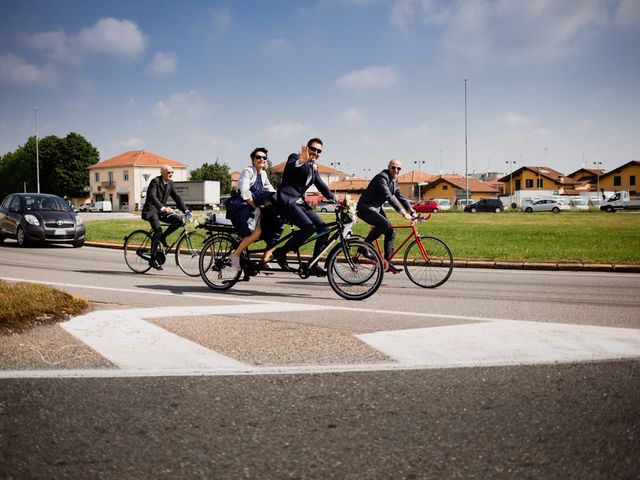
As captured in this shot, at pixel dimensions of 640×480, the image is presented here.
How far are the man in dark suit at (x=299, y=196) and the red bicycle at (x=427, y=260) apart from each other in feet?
Result: 5.65

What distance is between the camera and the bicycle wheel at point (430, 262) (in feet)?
30.1

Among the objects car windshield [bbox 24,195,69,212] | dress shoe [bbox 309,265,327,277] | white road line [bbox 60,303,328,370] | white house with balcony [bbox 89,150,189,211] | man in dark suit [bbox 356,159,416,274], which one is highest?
white house with balcony [bbox 89,150,189,211]

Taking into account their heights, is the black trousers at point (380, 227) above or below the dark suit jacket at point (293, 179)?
below

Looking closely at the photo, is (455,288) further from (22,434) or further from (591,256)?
(22,434)

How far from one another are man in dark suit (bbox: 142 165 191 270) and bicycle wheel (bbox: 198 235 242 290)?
2.31 meters

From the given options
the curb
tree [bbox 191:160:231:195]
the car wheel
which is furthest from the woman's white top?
tree [bbox 191:160:231:195]

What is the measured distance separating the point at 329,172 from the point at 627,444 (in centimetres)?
13788

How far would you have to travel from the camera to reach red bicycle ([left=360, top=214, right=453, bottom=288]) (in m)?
9.20

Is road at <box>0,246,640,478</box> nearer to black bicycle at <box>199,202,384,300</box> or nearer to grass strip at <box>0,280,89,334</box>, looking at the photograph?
grass strip at <box>0,280,89,334</box>

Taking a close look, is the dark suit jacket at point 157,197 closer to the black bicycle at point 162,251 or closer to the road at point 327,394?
the black bicycle at point 162,251

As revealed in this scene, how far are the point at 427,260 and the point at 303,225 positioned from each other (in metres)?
2.47

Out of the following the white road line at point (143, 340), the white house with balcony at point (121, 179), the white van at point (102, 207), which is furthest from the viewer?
the white house with balcony at point (121, 179)

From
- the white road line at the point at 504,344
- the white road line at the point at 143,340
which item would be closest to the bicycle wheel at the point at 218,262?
the white road line at the point at 143,340

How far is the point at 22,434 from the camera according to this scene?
290cm
